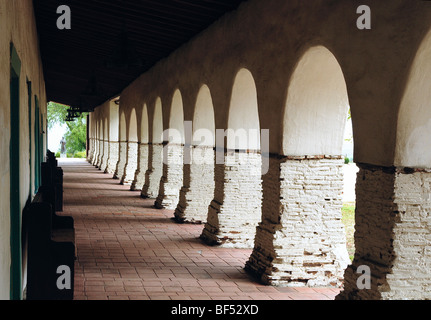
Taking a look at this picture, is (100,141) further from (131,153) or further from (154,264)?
(154,264)

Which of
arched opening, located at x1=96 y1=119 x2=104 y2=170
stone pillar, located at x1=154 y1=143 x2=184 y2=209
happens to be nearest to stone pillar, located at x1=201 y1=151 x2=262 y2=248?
stone pillar, located at x1=154 y1=143 x2=184 y2=209

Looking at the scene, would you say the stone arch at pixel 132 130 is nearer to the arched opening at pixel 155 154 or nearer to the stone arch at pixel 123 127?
the stone arch at pixel 123 127

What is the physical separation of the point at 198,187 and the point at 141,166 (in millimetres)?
7031

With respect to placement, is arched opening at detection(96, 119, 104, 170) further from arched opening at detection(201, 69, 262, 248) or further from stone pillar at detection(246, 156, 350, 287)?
stone pillar at detection(246, 156, 350, 287)

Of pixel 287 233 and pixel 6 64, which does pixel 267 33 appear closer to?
pixel 287 233

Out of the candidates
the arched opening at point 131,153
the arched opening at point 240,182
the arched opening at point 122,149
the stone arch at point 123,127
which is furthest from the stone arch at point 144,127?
the arched opening at point 240,182

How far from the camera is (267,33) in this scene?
7.65m

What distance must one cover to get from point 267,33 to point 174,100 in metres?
6.33

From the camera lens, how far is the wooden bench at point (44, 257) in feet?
17.5

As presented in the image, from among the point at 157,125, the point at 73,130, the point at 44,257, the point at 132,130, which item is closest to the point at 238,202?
the point at 44,257

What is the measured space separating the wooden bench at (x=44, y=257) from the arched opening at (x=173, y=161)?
865cm

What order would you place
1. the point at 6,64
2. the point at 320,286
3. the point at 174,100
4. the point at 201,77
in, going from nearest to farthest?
1. the point at 6,64
2. the point at 320,286
3. the point at 201,77
4. the point at 174,100

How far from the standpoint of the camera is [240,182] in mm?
9555
